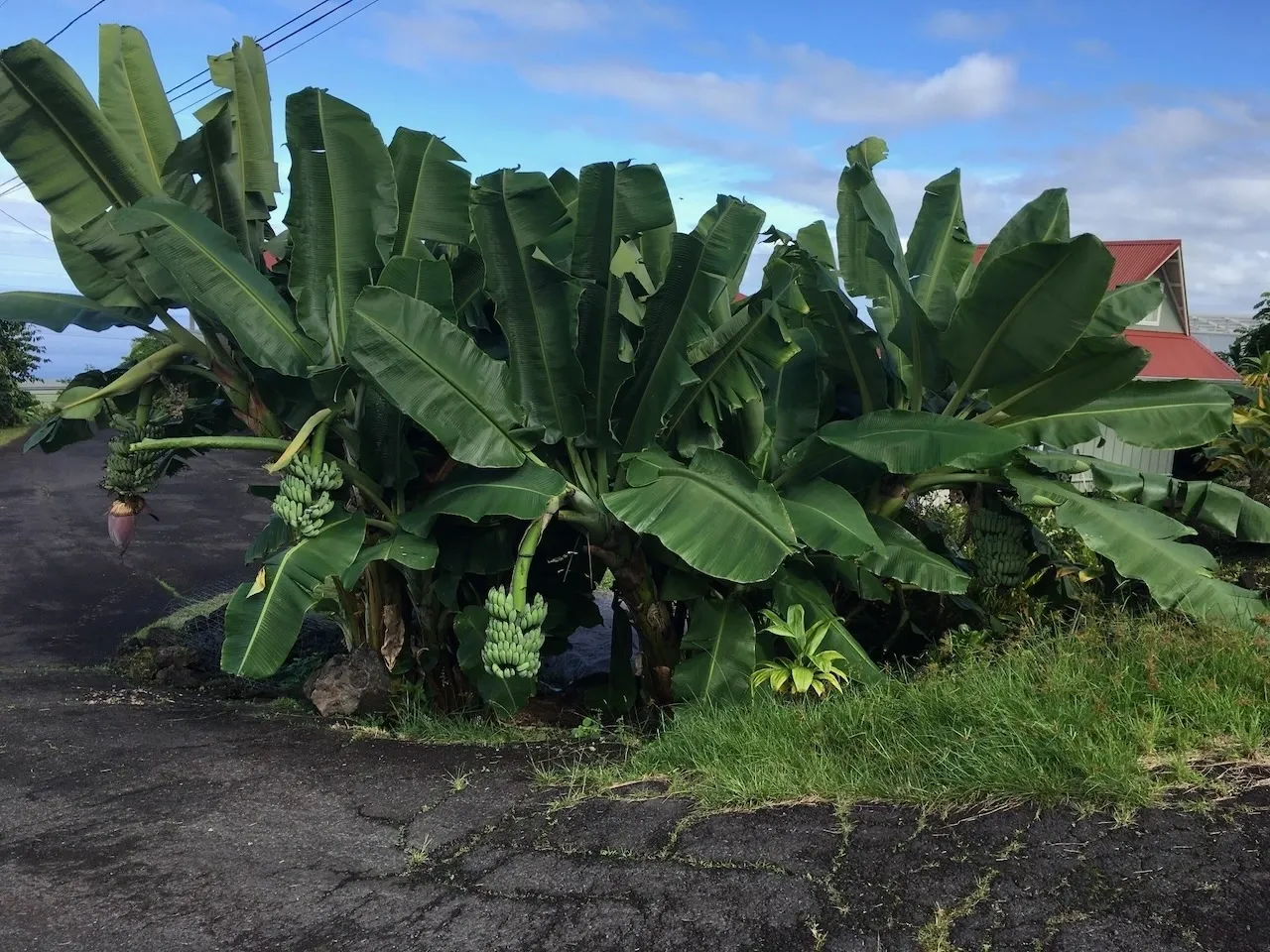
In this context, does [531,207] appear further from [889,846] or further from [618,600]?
[889,846]

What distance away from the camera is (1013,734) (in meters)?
3.99

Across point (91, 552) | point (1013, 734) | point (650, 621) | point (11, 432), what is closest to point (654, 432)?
point (650, 621)

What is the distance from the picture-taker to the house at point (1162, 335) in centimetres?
1788

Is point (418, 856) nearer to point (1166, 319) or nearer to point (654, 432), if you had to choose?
point (654, 432)

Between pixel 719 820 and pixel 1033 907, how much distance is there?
1216mm

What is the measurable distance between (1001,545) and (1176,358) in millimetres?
14620

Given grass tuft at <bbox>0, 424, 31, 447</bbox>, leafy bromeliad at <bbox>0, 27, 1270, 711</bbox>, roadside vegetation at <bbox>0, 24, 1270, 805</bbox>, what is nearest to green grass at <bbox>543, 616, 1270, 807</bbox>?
roadside vegetation at <bbox>0, 24, 1270, 805</bbox>

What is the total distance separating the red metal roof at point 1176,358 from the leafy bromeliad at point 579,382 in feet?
41.6

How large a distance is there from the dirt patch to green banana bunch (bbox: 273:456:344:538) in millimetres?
1267

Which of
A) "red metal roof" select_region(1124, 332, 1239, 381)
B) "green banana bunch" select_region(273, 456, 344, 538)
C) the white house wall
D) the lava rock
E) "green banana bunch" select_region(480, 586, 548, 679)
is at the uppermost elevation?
the white house wall

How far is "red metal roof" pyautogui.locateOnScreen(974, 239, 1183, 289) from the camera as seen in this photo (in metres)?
19.0

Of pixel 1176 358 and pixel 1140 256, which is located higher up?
pixel 1140 256

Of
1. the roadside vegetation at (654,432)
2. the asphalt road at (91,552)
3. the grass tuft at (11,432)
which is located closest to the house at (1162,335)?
the roadside vegetation at (654,432)

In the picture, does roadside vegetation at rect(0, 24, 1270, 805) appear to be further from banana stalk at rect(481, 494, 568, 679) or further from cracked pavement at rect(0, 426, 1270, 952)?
cracked pavement at rect(0, 426, 1270, 952)
